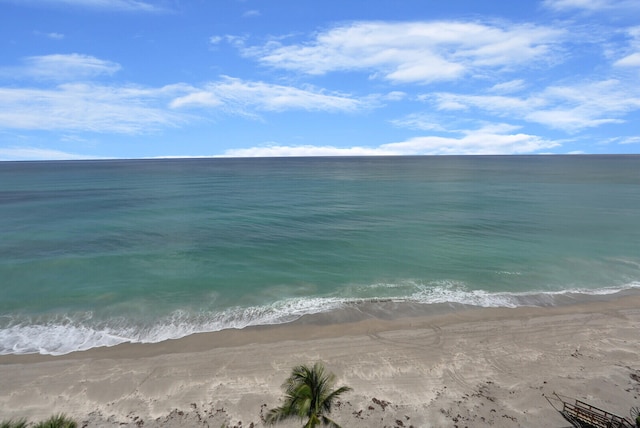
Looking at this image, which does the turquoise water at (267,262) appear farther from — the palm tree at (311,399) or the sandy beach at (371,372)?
the palm tree at (311,399)

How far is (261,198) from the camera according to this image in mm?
84375

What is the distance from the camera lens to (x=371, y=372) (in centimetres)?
2122

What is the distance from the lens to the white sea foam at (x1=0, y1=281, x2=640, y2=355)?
81.8 ft

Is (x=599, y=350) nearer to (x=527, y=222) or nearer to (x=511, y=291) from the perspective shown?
(x=511, y=291)

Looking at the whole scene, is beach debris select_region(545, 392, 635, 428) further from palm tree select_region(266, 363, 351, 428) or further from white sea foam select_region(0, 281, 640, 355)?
palm tree select_region(266, 363, 351, 428)

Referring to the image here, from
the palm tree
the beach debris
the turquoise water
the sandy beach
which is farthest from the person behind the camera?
the turquoise water

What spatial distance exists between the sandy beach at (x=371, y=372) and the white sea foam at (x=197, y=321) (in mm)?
1173

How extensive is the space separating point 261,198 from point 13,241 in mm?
47283

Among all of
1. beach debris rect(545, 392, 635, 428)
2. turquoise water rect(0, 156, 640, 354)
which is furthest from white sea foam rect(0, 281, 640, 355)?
beach debris rect(545, 392, 635, 428)

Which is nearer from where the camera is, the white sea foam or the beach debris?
the beach debris

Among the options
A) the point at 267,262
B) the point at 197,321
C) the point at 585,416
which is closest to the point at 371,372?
the point at 585,416

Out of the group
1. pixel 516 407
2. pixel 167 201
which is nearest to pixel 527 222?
pixel 516 407

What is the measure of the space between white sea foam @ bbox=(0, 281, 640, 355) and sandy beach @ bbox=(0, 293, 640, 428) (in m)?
1.17

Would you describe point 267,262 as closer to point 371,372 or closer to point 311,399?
point 371,372
